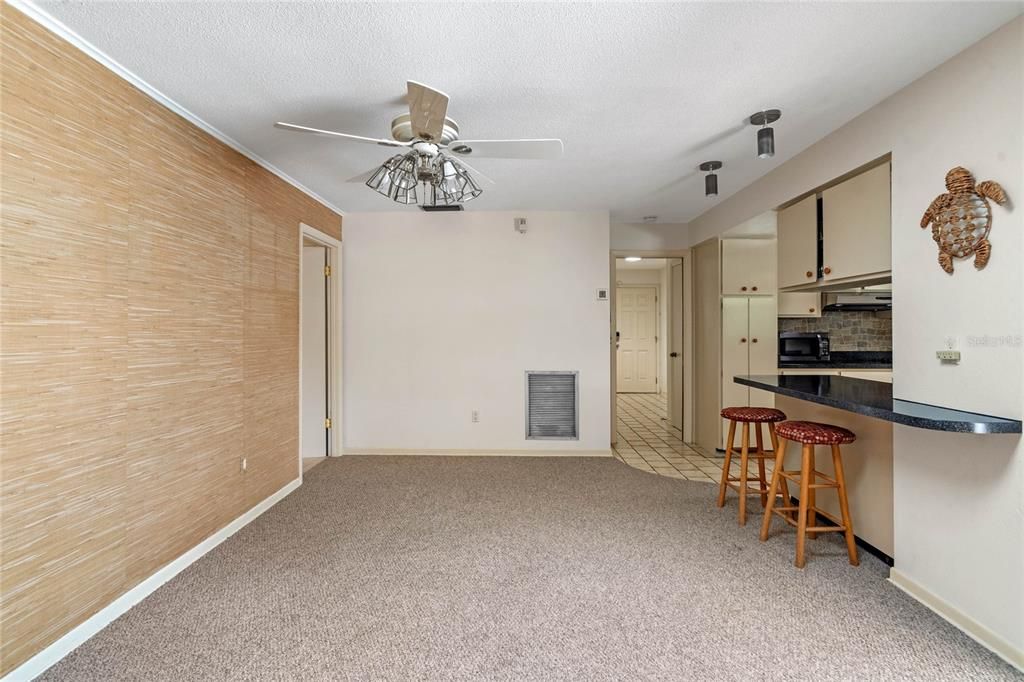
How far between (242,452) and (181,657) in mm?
1336

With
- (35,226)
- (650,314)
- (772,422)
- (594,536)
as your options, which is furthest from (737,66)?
(650,314)

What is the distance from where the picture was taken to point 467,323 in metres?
4.44

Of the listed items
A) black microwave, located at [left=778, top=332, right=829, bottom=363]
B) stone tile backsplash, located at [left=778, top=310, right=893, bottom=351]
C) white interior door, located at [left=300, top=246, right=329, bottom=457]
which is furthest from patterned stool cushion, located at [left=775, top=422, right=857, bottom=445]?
white interior door, located at [left=300, top=246, right=329, bottom=457]

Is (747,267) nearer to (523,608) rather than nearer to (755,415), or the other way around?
(755,415)

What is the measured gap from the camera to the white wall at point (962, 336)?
1.64 metres

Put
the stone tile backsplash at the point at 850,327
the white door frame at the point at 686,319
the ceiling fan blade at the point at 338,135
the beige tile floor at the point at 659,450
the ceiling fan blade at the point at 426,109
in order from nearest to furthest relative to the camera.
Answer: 1. the ceiling fan blade at the point at 426,109
2. the ceiling fan blade at the point at 338,135
3. the beige tile floor at the point at 659,450
4. the stone tile backsplash at the point at 850,327
5. the white door frame at the point at 686,319

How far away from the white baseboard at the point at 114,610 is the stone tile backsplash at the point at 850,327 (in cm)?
511

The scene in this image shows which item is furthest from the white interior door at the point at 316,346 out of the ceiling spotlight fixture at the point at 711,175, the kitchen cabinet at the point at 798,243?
the kitchen cabinet at the point at 798,243

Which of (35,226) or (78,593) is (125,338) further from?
(78,593)

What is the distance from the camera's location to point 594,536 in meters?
2.65

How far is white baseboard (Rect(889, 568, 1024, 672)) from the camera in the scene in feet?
5.27

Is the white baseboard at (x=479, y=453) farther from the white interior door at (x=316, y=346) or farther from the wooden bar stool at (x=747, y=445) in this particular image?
the wooden bar stool at (x=747, y=445)

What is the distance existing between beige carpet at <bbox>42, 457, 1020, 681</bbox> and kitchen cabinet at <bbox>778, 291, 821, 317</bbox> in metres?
2.57

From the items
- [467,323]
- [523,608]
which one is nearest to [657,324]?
[467,323]
